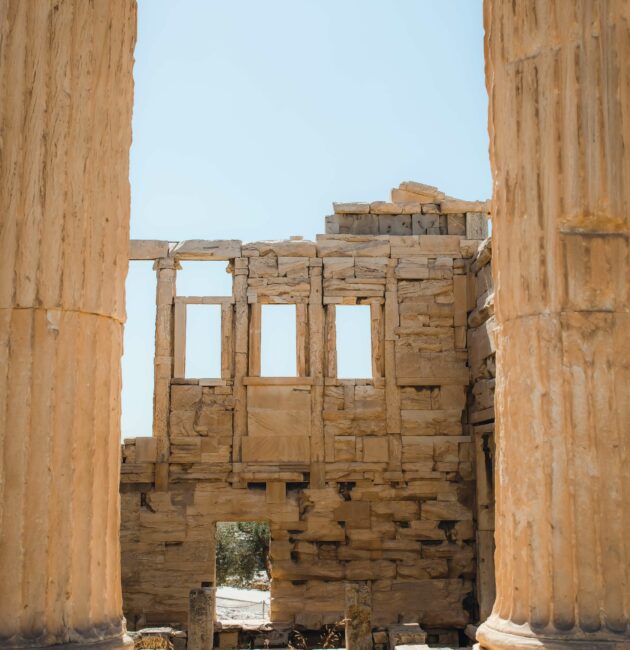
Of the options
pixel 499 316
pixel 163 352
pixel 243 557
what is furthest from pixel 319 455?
pixel 243 557

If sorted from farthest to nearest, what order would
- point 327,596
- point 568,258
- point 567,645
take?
point 327,596
point 568,258
point 567,645

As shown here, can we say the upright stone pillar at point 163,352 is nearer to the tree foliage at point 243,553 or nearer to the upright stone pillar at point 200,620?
the upright stone pillar at point 200,620

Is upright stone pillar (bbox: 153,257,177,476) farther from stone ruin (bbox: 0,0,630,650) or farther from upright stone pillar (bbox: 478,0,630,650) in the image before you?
upright stone pillar (bbox: 478,0,630,650)

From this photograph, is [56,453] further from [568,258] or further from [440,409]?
[440,409]

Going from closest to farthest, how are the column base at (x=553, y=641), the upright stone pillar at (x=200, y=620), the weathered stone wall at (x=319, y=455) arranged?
1. the column base at (x=553, y=641)
2. the upright stone pillar at (x=200, y=620)
3. the weathered stone wall at (x=319, y=455)

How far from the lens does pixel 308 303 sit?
55.9 ft

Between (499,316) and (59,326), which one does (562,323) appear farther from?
(59,326)

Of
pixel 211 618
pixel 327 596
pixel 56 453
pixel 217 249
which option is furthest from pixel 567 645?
pixel 217 249

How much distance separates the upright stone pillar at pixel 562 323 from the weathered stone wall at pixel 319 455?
37.1 ft

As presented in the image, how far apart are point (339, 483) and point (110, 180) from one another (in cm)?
1190

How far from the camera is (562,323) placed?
5.13 m

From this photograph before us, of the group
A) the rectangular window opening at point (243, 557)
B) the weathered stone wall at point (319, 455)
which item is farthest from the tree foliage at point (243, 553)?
the weathered stone wall at point (319, 455)

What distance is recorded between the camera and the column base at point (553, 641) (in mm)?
4746

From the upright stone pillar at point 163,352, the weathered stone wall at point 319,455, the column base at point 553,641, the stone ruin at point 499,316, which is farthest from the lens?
the upright stone pillar at point 163,352
